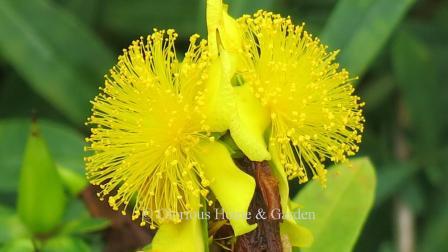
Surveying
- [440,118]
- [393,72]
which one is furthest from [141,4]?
[440,118]

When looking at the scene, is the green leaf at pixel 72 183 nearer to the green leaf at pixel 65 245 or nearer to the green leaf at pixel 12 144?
the green leaf at pixel 65 245

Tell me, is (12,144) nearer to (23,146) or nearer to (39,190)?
(23,146)

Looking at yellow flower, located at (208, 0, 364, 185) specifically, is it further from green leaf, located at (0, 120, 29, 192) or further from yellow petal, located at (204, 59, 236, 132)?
green leaf, located at (0, 120, 29, 192)

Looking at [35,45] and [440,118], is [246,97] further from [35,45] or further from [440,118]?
[440,118]

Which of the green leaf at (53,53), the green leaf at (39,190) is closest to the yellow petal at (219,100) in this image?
the green leaf at (39,190)

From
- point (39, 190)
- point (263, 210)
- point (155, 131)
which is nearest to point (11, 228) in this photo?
point (39, 190)
